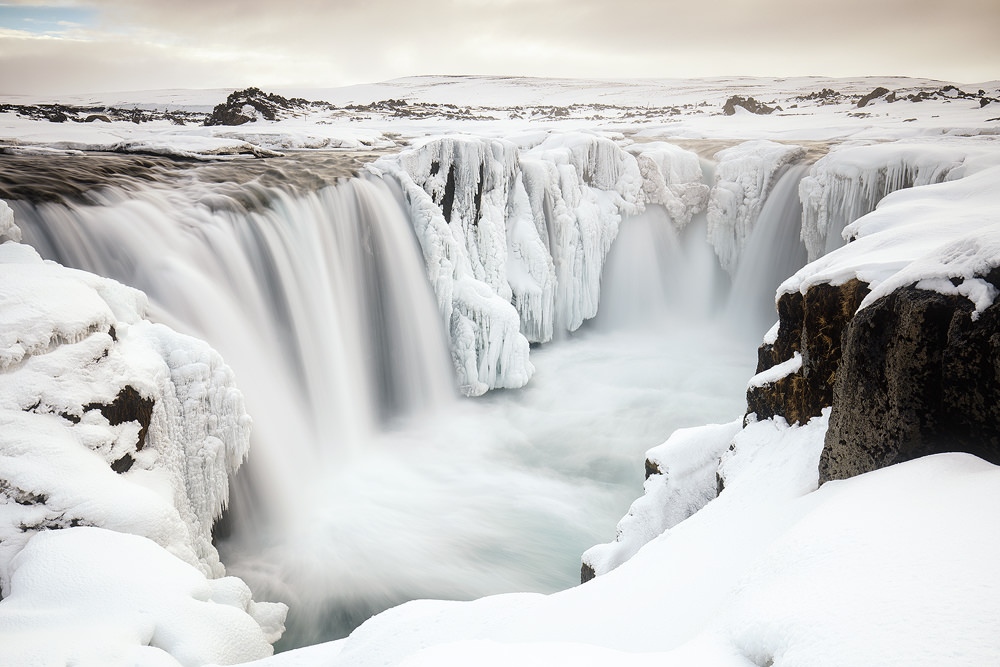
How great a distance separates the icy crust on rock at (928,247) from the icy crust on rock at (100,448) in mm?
4005

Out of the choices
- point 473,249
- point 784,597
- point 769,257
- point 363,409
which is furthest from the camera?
point 769,257

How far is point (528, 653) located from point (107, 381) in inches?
142

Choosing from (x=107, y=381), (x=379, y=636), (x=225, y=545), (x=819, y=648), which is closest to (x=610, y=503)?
(x=225, y=545)

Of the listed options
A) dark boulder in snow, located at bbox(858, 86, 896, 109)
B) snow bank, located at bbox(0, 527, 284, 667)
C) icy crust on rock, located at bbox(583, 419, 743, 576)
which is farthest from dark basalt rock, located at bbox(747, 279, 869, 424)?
dark boulder in snow, located at bbox(858, 86, 896, 109)

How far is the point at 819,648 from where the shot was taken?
4.60ft

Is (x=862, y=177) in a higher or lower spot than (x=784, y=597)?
higher

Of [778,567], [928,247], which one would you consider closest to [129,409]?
[778,567]

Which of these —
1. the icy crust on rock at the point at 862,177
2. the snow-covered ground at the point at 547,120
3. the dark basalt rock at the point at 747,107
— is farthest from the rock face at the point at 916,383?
the dark basalt rock at the point at 747,107

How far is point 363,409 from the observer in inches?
348

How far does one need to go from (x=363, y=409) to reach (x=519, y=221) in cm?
535

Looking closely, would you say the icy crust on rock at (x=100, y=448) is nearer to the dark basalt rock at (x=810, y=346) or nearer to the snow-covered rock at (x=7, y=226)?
the snow-covered rock at (x=7, y=226)

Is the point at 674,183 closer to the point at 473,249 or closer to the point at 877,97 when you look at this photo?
the point at 473,249

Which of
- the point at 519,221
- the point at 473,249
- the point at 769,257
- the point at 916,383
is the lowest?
the point at 769,257

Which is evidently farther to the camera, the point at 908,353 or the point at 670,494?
the point at 670,494
